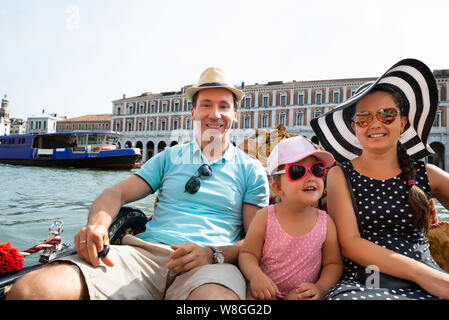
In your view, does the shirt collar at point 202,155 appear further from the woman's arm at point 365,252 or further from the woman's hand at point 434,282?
the woman's hand at point 434,282

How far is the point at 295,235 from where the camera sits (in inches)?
53.4

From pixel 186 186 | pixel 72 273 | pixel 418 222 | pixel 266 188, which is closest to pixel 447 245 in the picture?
pixel 418 222

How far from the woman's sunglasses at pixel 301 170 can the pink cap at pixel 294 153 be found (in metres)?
0.03

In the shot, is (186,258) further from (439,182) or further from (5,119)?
(5,119)

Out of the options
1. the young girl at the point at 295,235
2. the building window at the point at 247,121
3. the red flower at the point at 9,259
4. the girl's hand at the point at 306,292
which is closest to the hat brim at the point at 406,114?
the young girl at the point at 295,235

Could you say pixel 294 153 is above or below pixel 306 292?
above

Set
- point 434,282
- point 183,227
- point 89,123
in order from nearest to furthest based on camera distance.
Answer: point 434,282
point 183,227
point 89,123

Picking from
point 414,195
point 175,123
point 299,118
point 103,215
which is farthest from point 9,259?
point 175,123

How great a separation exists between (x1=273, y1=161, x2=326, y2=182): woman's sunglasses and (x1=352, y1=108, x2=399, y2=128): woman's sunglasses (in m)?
0.32

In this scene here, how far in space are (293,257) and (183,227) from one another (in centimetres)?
58

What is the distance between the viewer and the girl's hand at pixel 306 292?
3.89 ft

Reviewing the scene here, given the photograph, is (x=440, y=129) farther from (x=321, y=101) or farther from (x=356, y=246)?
(x=356, y=246)
